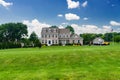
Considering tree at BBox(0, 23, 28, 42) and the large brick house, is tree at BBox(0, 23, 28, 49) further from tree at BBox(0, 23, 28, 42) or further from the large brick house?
the large brick house

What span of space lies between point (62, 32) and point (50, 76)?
75866 millimetres

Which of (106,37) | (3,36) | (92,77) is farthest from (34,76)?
(106,37)

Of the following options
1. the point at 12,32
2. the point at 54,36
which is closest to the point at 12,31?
the point at 12,32

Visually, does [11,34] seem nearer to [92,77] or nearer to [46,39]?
[46,39]

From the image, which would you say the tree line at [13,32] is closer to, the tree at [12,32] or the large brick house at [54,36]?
the tree at [12,32]

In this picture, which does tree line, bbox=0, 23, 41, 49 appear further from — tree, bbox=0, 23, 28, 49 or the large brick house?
the large brick house

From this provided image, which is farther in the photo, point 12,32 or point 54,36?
point 12,32

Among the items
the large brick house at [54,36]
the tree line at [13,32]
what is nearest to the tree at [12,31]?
the tree line at [13,32]

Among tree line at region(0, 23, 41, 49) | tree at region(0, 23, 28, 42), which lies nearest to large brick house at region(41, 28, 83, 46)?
tree line at region(0, 23, 41, 49)

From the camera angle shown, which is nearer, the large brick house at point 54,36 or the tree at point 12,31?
the large brick house at point 54,36

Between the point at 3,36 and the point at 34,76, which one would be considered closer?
the point at 34,76

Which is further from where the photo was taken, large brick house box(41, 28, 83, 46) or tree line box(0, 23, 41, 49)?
tree line box(0, 23, 41, 49)

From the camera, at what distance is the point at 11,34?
103 metres

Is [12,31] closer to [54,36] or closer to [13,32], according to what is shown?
[13,32]
